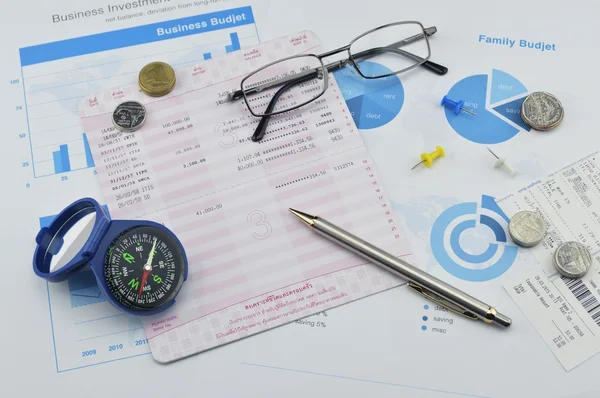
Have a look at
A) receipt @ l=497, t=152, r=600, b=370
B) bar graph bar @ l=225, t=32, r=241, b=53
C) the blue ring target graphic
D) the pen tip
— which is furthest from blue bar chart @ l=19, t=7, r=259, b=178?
receipt @ l=497, t=152, r=600, b=370

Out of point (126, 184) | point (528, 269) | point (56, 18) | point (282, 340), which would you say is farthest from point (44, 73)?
point (528, 269)

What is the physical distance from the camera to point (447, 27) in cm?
115

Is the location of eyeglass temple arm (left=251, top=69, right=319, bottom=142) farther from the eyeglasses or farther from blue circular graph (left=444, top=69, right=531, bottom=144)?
blue circular graph (left=444, top=69, right=531, bottom=144)

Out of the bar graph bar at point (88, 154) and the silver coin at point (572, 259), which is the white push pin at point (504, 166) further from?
the bar graph bar at point (88, 154)

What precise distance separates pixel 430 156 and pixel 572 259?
28cm

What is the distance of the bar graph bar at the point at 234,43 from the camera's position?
1.12m

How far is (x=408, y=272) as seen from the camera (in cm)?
96

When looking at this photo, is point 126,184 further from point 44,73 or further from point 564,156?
point 564,156

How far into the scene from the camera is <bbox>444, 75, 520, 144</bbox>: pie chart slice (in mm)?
1062

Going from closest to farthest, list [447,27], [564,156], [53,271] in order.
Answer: [53,271] → [564,156] → [447,27]

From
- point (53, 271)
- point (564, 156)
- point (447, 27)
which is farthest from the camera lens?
point (447, 27)

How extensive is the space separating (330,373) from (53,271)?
456 mm

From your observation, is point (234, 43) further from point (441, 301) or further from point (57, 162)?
point (441, 301)

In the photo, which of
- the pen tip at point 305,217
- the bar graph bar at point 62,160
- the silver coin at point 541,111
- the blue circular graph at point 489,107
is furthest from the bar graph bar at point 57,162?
the silver coin at point 541,111
